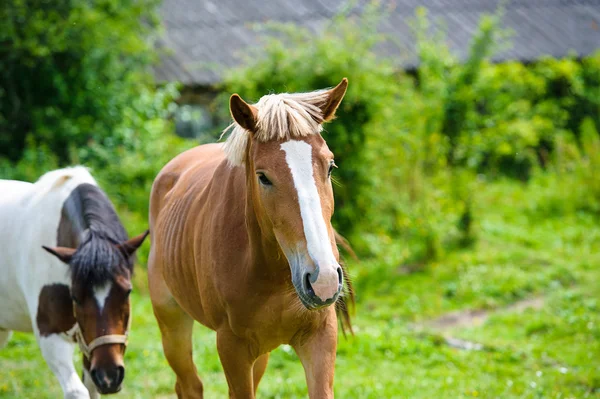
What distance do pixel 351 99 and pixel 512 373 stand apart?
4.29m

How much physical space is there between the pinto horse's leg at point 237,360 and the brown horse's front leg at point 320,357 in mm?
251

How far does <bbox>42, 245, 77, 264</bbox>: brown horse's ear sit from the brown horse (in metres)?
0.68

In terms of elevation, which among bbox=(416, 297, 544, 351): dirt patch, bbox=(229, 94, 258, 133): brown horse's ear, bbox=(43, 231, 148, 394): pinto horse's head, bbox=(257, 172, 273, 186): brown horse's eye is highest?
bbox=(229, 94, 258, 133): brown horse's ear

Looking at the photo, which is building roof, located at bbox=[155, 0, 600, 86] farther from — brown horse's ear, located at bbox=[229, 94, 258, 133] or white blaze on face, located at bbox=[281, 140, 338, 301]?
white blaze on face, located at bbox=[281, 140, 338, 301]

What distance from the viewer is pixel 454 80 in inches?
355

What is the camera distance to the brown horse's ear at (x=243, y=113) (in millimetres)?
2934

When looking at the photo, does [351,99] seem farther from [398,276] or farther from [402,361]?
[402,361]

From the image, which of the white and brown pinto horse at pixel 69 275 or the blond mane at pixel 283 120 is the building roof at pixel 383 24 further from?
the blond mane at pixel 283 120

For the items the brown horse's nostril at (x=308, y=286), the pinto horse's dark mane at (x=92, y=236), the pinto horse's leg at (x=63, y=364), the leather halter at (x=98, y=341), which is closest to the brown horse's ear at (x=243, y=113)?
the brown horse's nostril at (x=308, y=286)

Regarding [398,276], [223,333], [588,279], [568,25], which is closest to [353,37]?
[398,276]

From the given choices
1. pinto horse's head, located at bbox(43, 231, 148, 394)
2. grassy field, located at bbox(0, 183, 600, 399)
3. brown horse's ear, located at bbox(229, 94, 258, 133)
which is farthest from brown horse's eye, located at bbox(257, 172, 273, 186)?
grassy field, located at bbox(0, 183, 600, 399)

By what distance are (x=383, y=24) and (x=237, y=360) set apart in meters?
12.1

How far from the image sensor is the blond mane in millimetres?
2924

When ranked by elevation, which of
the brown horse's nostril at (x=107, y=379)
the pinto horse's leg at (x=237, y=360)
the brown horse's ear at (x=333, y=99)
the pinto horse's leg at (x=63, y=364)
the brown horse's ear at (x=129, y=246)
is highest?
the brown horse's ear at (x=333, y=99)
